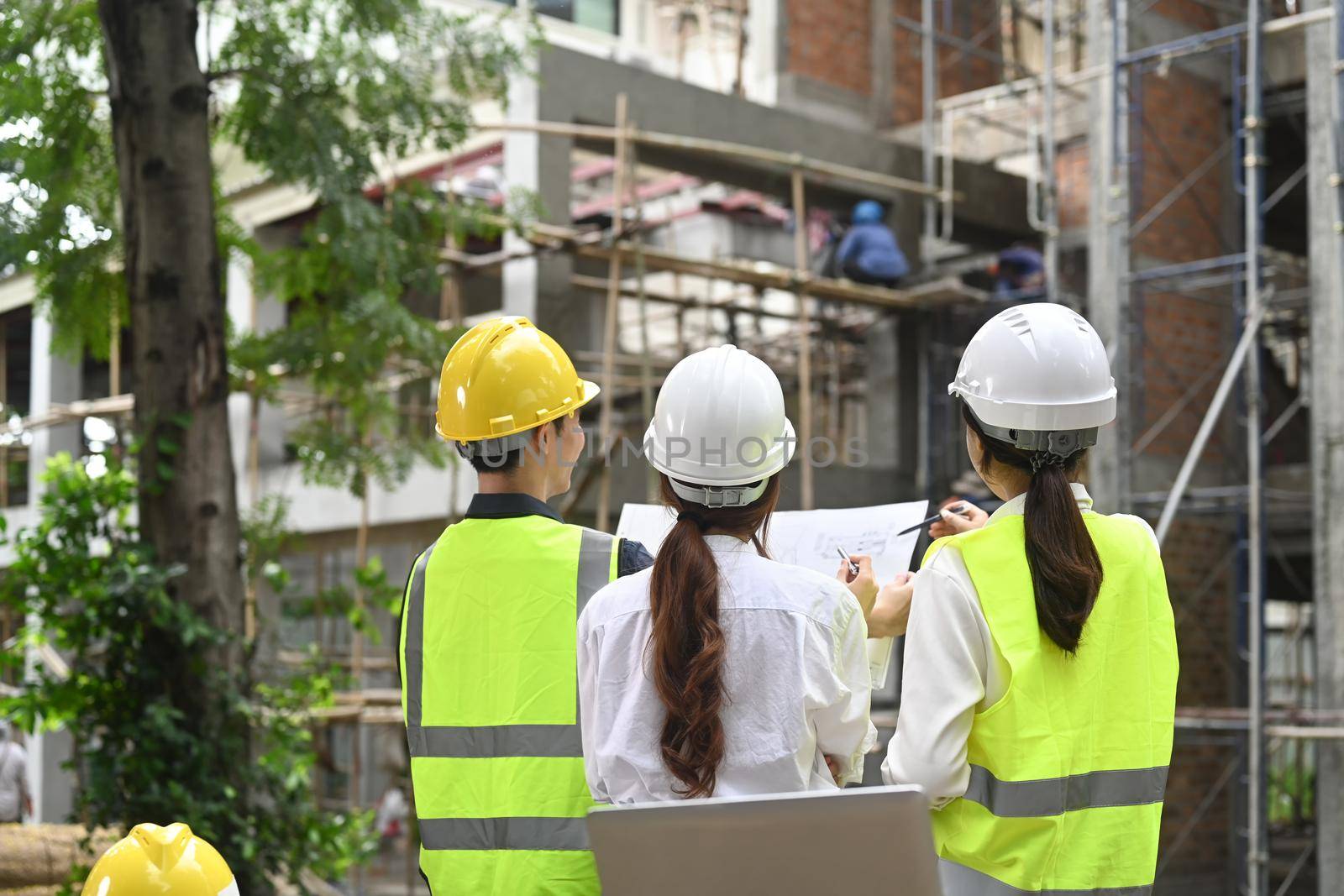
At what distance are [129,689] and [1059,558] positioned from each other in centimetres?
398

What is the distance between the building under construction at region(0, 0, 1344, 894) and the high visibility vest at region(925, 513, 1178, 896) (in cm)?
540

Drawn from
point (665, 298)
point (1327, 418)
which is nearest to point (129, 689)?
point (1327, 418)

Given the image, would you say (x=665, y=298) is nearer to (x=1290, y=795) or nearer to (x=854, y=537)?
(x=1290, y=795)

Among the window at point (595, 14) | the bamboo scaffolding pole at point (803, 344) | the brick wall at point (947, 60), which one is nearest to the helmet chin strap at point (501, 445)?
the bamboo scaffolding pole at point (803, 344)

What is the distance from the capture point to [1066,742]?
2.45 meters

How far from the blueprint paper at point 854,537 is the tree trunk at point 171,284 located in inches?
112

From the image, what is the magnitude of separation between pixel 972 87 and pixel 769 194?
11.1 ft

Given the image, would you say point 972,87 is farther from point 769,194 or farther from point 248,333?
point 248,333

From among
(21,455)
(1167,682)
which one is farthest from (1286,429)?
(21,455)

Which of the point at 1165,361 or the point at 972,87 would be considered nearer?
the point at 1165,361

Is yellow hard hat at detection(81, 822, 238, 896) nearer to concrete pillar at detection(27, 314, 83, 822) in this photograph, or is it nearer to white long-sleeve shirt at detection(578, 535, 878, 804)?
white long-sleeve shirt at detection(578, 535, 878, 804)

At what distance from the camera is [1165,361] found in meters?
11.0

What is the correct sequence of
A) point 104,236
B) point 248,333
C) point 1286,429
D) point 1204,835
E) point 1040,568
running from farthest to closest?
point 1286,429
point 1204,835
point 248,333
point 104,236
point 1040,568

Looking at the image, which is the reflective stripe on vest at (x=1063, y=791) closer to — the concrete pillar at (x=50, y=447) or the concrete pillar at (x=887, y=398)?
the concrete pillar at (x=887, y=398)
